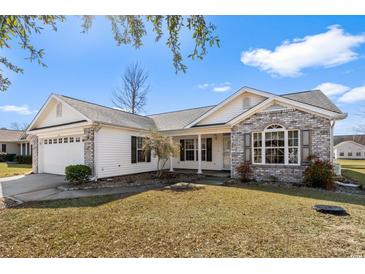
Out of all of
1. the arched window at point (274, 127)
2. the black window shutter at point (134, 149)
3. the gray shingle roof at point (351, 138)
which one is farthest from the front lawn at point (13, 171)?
the gray shingle roof at point (351, 138)

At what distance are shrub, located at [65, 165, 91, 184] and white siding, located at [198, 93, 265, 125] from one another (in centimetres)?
786

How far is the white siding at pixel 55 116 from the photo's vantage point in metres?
12.5

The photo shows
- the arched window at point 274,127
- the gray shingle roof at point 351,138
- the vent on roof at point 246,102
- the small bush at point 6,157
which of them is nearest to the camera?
the arched window at point 274,127

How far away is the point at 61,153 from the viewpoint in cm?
1318

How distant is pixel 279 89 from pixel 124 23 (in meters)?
12.8

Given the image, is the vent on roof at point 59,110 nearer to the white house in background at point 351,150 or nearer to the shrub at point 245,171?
the shrub at point 245,171

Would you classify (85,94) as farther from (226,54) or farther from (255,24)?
(255,24)

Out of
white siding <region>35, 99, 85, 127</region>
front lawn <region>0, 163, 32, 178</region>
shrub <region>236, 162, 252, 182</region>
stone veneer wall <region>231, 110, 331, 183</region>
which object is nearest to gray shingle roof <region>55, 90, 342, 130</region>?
white siding <region>35, 99, 85, 127</region>

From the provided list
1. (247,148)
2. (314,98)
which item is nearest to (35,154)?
(247,148)

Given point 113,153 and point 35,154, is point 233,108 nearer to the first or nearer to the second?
point 113,153

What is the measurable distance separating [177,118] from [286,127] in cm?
905

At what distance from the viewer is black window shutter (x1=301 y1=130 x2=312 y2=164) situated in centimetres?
970

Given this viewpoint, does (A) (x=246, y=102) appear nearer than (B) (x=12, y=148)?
Yes

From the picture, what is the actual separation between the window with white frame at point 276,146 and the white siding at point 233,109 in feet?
8.39
